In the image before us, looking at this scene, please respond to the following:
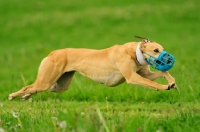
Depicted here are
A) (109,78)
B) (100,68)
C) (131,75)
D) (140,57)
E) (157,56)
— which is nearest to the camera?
(157,56)

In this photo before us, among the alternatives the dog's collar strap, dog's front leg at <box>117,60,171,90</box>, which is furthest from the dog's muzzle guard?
dog's front leg at <box>117,60,171,90</box>

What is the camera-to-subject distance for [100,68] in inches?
367

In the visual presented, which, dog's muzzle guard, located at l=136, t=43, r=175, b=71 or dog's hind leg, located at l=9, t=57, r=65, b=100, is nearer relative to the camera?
dog's muzzle guard, located at l=136, t=43, r=175, b=71

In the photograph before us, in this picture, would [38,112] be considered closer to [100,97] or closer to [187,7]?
[100,97]

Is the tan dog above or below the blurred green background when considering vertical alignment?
above

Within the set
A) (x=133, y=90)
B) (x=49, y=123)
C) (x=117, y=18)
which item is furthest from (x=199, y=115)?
(x=117, y=18)

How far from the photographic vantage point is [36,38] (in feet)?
72.8

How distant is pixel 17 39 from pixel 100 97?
12.7 metres

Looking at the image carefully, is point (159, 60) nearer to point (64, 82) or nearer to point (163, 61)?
point (163, 61)

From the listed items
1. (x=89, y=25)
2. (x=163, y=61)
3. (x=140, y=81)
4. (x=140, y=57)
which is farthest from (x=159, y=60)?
(x=89, y=25)

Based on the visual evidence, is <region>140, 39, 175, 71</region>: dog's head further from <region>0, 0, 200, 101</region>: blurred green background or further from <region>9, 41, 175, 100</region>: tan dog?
<region>0, 0, 200, 101</region>: blurred green background

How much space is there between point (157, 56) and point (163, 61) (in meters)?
0.17

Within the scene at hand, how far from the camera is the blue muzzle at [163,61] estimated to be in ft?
26.5

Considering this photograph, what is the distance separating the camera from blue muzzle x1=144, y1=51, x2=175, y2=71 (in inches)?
318
